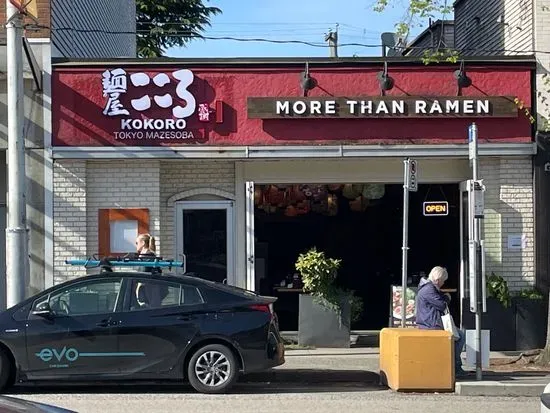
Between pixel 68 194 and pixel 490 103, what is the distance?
7.04 metres

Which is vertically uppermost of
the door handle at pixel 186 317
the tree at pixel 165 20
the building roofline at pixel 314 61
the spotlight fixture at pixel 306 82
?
the tree at pixel 165 20

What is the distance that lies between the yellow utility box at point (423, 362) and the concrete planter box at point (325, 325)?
343cm

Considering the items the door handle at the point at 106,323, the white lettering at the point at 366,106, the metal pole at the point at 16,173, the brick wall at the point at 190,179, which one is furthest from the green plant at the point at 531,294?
the metal pole at the point at 16,173

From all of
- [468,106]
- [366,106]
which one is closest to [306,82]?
[366,106]

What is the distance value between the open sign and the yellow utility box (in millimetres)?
3921

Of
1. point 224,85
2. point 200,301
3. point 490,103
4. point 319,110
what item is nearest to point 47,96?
point 224,85

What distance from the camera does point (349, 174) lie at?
14672 mm

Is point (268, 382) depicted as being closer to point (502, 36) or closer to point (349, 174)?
point (349, 174)

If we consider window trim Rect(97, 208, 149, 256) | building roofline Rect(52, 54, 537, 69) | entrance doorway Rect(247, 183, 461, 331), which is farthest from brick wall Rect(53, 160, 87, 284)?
entrance doorway Rect(247, 183, 461, 331)

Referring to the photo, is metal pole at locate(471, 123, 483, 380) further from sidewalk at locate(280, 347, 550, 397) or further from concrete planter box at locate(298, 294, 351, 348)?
concrete planter box at locate(298, 294, 351, 348)

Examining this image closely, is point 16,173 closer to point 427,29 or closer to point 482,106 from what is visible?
point 482,106

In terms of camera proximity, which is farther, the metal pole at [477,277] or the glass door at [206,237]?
the glass door at [206,237]

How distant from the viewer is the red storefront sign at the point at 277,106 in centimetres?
1410

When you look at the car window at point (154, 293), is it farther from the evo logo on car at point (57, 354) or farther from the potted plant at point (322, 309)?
the potted plant at point (322, 309)
